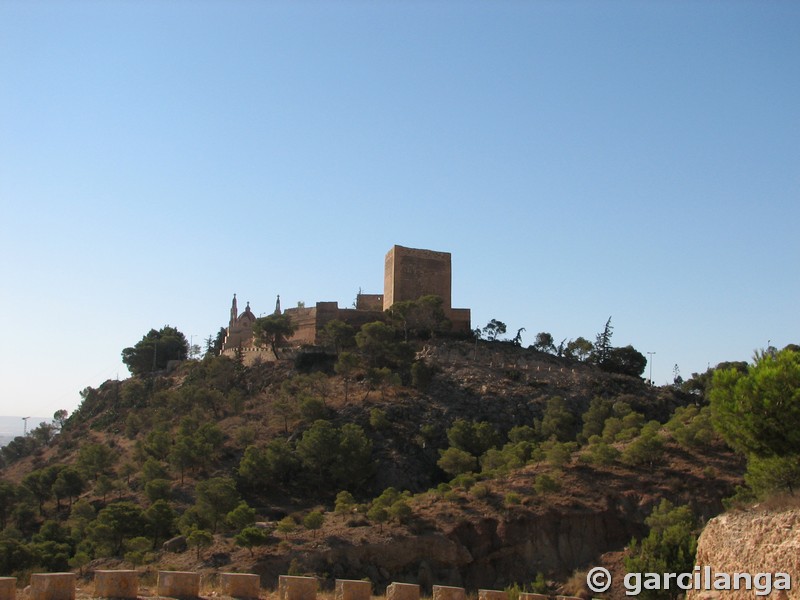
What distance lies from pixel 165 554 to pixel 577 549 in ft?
35.9

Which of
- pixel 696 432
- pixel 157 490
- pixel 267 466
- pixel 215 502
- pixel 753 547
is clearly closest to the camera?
pixel 753 547

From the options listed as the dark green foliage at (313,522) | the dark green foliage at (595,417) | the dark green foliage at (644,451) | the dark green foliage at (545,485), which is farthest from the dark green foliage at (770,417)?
the dark green foliage at (595,417)

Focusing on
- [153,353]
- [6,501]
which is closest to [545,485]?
[6,501]

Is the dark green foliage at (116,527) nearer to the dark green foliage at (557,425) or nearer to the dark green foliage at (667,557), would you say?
the dark green foliage at (667,557)

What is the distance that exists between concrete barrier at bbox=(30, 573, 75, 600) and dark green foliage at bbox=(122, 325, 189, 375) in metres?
48.5

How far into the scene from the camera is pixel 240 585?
38.8ft

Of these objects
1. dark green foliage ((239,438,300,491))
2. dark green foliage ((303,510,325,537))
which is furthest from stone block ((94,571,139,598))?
dark green foliage ((239,438,300,491))

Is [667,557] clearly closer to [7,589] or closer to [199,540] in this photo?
[7,589]

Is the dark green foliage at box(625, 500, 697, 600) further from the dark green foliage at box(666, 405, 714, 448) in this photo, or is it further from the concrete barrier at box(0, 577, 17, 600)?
the dark green foliage at box(666, 405, 714, 448)

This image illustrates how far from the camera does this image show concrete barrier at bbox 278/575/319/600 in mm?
11734

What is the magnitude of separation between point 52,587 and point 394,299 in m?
40.4

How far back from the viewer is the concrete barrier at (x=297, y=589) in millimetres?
11734

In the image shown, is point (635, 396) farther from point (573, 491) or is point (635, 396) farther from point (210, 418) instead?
point (210, 418)

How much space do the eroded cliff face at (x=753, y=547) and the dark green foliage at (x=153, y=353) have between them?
49.0 metres
